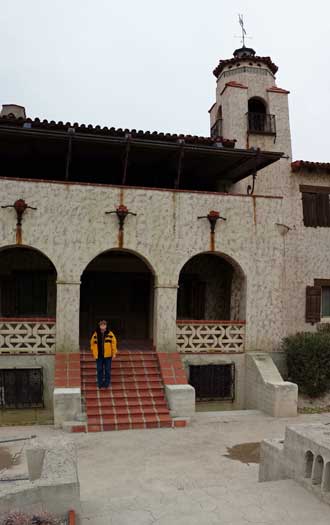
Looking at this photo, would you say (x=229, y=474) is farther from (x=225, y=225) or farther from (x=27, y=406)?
(x=225, y=225)

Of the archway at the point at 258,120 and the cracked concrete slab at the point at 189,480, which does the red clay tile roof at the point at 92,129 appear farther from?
the cracked concrete slab at the point at 189,480

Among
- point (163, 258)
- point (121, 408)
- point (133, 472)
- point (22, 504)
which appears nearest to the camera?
point (22, 504)

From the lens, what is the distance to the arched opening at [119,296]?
16359 mm

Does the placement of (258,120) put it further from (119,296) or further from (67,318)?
(67,318)

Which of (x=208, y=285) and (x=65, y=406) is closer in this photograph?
(x=65, y=406)

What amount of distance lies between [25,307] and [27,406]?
415 centimetres

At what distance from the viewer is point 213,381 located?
1368cm

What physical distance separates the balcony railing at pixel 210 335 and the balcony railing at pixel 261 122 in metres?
8.16

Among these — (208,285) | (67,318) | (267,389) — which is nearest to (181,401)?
(267,389)

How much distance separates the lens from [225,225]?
13883mm

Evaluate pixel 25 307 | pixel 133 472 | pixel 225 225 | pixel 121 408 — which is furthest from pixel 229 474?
pixel 25 307

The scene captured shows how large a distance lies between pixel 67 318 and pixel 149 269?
312 cm

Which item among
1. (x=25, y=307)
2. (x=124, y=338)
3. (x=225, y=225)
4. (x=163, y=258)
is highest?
(x=225, y=225)

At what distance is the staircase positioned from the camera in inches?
424
